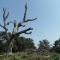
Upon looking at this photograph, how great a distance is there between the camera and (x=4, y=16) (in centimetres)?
3080

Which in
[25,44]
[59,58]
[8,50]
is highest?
[25,44]

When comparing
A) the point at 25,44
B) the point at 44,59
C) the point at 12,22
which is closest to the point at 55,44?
the point at 25,44

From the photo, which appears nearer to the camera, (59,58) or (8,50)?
(59,58)

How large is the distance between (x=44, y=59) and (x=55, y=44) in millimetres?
88538

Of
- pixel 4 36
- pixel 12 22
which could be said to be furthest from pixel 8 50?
pixel 12 22

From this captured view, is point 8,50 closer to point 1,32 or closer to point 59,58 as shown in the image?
point 1,32

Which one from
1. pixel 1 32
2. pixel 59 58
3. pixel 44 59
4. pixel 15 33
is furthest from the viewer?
pixel 1 32

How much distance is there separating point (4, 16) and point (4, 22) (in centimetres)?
94

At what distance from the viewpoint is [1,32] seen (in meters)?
31.5

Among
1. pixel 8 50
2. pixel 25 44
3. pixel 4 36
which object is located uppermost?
pixel 25 44

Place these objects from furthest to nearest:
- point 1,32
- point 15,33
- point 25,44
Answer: point 25,44, point 1,32, point 15,33

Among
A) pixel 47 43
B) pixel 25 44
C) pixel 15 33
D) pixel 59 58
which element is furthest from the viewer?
pixel 47 43

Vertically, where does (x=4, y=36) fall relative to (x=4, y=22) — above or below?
below

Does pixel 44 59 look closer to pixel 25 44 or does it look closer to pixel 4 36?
pixel 4 36
